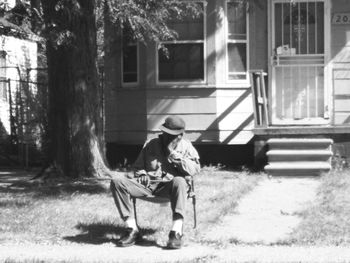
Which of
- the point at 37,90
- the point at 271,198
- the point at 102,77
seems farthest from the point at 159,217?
the point at 37,90

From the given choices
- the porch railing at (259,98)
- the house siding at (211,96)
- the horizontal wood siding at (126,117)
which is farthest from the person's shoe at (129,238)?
the horizontal wood siding at (126,117)

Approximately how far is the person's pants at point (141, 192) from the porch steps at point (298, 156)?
15.9 feet

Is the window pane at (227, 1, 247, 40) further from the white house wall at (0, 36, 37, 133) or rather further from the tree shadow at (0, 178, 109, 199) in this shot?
the white house wall at (0, 36, 37, 133)

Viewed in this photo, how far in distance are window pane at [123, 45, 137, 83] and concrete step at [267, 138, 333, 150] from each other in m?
3.44

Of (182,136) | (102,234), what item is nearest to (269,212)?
(182,136)

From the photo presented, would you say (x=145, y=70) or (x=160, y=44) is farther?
(x=145, y=70)

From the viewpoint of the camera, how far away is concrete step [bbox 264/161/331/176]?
1220 centimetres

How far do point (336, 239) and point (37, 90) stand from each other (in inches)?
441

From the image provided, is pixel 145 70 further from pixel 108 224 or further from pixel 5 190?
pixel 108 224

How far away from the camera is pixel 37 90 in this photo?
1733cm

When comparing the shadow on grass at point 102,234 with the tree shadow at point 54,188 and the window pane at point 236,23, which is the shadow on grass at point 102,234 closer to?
the tree shadow at point 54,188

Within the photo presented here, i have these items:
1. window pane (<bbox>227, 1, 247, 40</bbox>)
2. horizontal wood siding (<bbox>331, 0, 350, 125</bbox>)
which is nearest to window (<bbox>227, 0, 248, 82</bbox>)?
window pane (<bbox>227, 1, 247, 40</bbox>)

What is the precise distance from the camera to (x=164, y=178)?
7.95 m

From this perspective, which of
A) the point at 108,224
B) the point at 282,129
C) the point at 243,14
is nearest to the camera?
the point at 108,224
